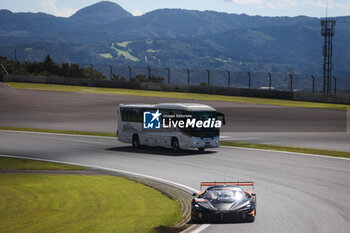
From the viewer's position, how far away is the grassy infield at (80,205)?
49.8 ft

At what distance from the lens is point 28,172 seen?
25.1m

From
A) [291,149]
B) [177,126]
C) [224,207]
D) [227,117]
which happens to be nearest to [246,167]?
[177,126]

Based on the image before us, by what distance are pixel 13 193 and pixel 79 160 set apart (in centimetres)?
950

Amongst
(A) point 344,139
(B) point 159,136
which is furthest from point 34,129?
(A) point 344,139

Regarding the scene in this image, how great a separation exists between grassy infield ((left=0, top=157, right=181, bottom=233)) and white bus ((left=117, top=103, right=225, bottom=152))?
9158mm

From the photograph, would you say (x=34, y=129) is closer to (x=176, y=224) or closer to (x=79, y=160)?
(x=79, y=160)

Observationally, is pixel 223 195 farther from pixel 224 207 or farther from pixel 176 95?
pixel 176 95

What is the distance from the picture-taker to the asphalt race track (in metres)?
16.0

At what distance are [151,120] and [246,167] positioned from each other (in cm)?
952

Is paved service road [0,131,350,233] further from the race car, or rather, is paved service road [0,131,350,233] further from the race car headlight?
the race car headlight

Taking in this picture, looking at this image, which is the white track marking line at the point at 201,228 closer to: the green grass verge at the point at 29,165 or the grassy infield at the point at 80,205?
the grassy infield at the point at 80,205

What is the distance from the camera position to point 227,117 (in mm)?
54500

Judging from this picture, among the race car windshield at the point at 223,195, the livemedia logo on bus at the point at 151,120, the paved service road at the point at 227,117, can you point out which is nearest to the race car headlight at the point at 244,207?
the race car windshield at the point at 223,195

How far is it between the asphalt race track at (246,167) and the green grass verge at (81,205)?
2.29 m
